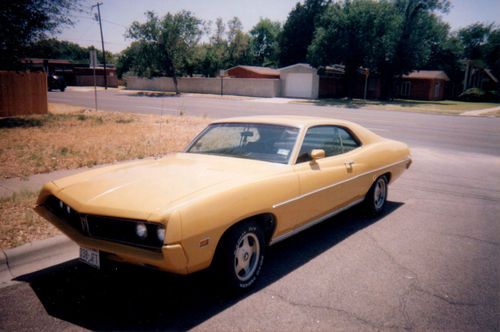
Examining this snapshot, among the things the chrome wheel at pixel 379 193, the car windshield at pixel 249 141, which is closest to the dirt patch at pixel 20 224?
the car windshield at pixel 249 141

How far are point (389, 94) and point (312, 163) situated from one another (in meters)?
42.6

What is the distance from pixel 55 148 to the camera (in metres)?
9.55

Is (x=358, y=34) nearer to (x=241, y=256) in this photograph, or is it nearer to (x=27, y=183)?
(x=27, y=183)

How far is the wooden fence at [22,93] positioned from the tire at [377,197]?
15807 millimetres

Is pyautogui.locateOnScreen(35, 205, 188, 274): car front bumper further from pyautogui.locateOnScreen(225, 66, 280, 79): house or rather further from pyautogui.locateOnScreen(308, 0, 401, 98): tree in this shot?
pyautogui.locateOnScreen(225, 66, 280, 79): house

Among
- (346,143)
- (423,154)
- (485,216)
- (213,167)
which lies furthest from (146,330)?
(423,154)

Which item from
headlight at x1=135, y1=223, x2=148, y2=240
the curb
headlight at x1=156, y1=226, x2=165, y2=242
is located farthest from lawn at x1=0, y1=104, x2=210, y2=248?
headlight at x1=156, y1=226, x2=165, y2=242

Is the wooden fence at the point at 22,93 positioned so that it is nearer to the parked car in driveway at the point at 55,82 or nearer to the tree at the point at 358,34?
the parked car in driveway at the point at 55,82

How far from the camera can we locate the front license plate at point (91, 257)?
3125mm

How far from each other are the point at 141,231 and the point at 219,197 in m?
0.65

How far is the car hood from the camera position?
3.01 metres

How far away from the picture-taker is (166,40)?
137 ft

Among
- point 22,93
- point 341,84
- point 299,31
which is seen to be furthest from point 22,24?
point 299,31

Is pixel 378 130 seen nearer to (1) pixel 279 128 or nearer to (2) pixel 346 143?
(2) pixel 346 143
